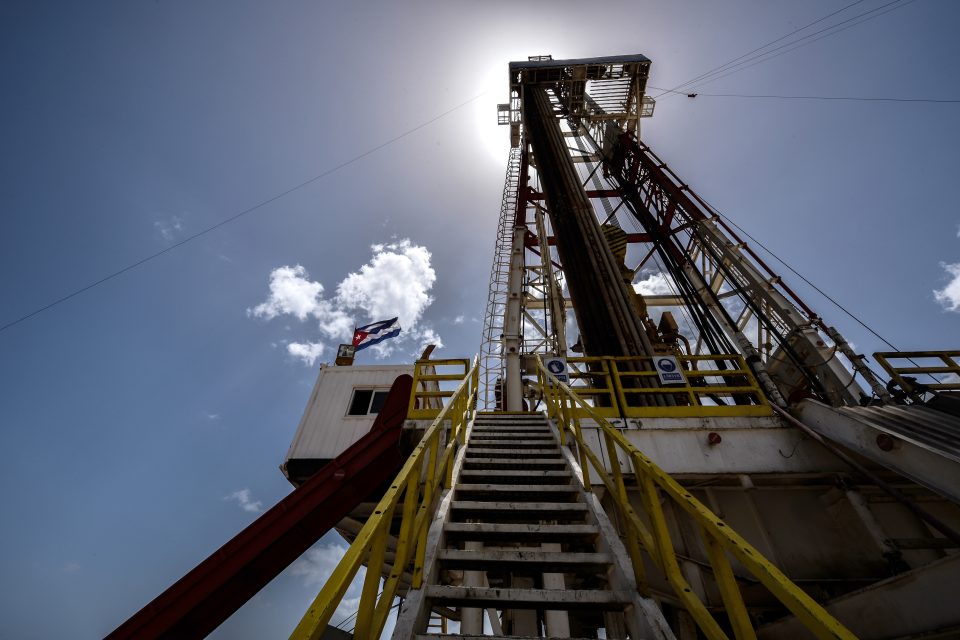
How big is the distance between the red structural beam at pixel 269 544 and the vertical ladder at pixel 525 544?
2066mm

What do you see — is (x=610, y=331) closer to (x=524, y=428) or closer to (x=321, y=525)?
(x=524, y=428)

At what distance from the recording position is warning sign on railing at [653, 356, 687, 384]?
671 cm

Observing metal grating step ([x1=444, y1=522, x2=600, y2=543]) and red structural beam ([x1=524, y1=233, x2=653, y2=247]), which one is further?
red structural beam ([x1=524, y1=233, x2=653, y2=247])

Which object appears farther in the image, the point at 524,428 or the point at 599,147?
the point at 599,147

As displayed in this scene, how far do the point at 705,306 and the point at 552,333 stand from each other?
5.62 meters

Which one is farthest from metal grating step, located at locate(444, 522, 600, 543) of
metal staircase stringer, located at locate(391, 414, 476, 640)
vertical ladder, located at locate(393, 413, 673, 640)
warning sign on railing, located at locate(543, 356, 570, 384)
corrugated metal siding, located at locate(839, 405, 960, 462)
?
warning sign on railing, located at locate(543, 356, 570, 384)

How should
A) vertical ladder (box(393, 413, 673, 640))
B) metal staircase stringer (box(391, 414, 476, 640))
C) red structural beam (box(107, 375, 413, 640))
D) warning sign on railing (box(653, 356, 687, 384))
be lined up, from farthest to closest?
1. warning sign on railing (box(653, 356, 687, 384))
2. red structural beam (box(107, 375, 413, 640))
3. vertical ladder (box(393, 413, 673, 640))
4. metal staircase stringer (box(391, 414, 476, 640))

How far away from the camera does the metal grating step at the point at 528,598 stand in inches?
104

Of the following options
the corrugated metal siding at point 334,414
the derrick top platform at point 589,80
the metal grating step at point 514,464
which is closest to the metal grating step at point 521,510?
the metal grating step at point 514,464

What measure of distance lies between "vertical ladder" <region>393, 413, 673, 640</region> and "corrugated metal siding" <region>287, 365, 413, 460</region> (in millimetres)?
4890

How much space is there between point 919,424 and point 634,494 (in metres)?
3.94

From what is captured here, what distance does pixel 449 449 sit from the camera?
4.25 metres

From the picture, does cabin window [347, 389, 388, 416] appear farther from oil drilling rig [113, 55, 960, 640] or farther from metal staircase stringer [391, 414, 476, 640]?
metal staircase stringer [391, 414, 476, 640]

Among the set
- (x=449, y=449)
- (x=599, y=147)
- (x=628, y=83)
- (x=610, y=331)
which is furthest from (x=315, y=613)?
(x=628, y=83)
